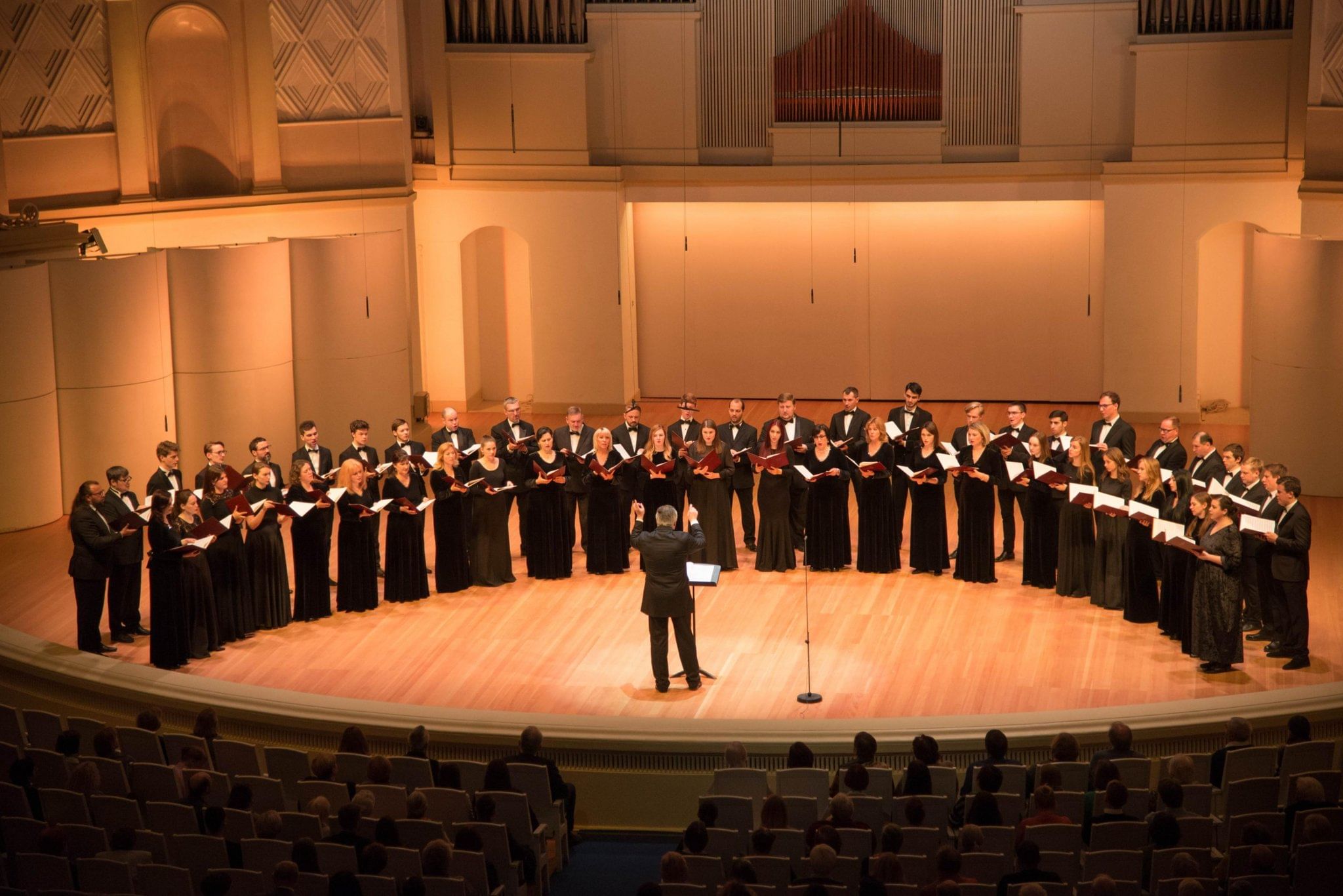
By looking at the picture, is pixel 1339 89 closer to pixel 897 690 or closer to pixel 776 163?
pixel 776 163

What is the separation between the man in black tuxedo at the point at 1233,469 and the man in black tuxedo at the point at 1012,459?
4.24ft

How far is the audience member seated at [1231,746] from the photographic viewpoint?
281 inches

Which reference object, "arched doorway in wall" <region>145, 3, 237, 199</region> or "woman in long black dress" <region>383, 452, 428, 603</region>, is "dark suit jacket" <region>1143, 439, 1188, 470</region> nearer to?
"woman in long black dress" <region>383, 452, 428, 603</region>

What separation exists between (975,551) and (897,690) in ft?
7.21

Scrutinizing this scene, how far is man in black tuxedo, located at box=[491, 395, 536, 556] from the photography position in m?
11.5

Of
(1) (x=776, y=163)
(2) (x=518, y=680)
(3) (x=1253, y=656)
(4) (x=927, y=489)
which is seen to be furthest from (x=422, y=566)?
(1) (x=776, y=163)

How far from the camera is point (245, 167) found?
1513 cm

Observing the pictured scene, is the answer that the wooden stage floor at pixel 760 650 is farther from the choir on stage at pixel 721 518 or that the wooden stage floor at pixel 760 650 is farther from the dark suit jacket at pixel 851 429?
the dark suit jacket at pixel 851 429

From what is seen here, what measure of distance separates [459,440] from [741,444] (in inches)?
78.8

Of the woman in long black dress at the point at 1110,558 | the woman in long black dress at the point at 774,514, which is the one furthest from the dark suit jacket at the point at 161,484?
the woman in long black dress at the point at 1110,558

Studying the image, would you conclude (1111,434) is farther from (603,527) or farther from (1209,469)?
(603,527)

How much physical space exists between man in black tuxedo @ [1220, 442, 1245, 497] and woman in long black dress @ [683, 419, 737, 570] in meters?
3.31

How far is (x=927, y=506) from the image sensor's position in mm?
11352

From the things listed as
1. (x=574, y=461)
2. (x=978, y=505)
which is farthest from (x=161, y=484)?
(x=978, y=505)
